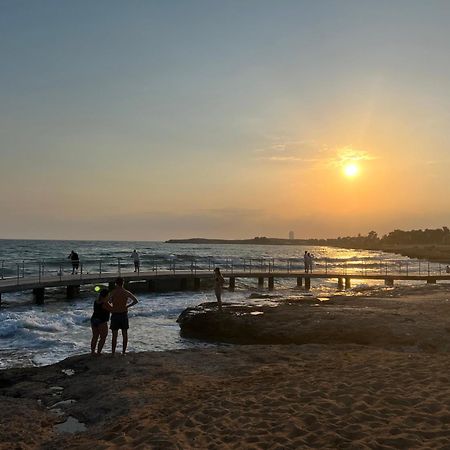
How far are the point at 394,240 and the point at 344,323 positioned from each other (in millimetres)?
185612

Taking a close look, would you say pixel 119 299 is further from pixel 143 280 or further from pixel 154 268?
pixel 154 268

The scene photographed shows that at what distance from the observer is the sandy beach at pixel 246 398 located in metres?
6.16

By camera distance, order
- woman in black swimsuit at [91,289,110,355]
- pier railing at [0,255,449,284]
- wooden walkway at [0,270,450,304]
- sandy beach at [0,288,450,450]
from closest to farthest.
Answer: sandy beach at [0,288,450,450]
woman in black swimsuit at [91,289,110,355]
wooden walkway at [0,270,450,304]
pier railing at [0,255,449,284]

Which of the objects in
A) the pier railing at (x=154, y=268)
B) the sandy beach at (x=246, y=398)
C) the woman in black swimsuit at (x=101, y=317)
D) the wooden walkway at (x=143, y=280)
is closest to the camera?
the sandy beach at (x=246, y=398)

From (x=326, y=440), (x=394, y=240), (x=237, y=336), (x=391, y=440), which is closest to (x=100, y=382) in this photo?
(x=326, y=440)

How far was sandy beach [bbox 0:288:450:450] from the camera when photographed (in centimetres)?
616

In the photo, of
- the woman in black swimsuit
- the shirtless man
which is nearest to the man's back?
the shirtless man

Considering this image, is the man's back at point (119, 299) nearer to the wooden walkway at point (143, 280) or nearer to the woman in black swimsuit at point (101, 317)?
the woman in black swimsuit at point (101, 317)

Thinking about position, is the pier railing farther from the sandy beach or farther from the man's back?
the sandy beach

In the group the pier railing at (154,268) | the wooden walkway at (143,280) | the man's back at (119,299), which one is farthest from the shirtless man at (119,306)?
the pier railing at (154,268)

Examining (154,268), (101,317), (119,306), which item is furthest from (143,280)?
(119,306)

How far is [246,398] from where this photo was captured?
25.3 ft

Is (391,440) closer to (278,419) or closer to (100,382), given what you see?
(278,419)

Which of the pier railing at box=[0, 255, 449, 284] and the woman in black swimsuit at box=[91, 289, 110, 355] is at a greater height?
A: the woman in black swimsuit at box=[91, 289, 110, 355]
